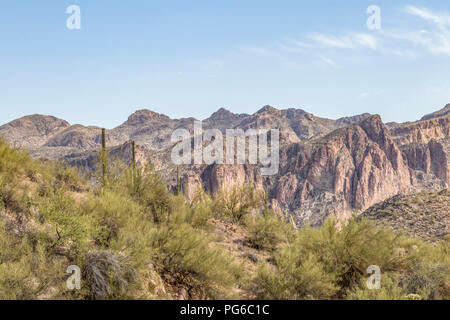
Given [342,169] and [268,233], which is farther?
[342,169]

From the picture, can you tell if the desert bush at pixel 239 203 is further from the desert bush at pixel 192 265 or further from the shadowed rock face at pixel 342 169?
the shadowed rock face at pixel 342 169

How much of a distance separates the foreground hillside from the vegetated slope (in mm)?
19187

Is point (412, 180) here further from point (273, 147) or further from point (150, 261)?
point (150, 261)

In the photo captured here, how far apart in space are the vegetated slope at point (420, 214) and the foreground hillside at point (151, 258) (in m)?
19.2

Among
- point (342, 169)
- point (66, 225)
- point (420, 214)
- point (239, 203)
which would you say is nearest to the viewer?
point (66, 225)

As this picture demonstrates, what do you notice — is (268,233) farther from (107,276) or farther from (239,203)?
(107,276)

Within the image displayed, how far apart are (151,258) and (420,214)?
117 feet

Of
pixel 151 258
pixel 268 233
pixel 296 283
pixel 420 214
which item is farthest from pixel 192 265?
pixel 420 214

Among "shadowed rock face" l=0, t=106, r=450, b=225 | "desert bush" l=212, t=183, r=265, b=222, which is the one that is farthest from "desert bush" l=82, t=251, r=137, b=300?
"shadowed rock face" l=0, t=106, r=450, b=225

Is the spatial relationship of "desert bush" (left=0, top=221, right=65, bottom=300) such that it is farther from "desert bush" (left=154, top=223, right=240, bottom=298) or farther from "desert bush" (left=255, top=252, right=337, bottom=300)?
"desert bush" (left=255, top=252, right=337, bottom=300)

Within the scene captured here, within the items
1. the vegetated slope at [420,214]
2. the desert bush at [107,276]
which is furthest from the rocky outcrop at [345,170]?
the desert bush at [107,276]

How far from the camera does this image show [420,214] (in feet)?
117

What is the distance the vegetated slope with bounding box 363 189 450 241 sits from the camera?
96.1 ft
